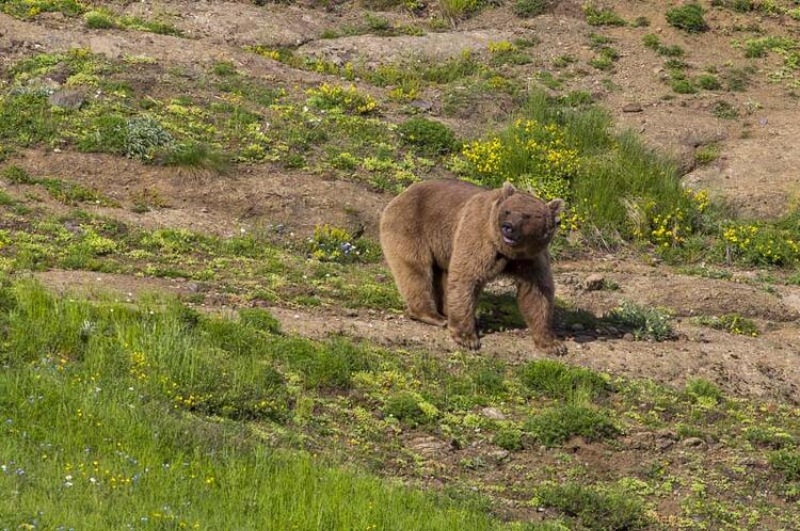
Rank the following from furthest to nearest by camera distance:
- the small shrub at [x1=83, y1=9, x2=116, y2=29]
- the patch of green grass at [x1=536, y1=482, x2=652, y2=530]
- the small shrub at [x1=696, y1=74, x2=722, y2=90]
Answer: the small shrub at [x1=696, y1=74, x2=722, y2=90], the small shrub at [x1=83, y1=9, x2=116, y2=29], the patch of green grass at [x1=536, y1=482, x2=652, y2=530]

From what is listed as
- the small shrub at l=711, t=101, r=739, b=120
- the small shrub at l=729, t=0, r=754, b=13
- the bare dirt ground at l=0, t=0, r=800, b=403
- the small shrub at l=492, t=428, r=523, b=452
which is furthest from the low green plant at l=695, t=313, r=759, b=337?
the small shrub at l=729, t=0, r=754, b=13

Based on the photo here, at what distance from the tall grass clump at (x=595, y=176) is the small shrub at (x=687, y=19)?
4.55 m

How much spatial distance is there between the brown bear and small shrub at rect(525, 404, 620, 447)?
4.77 ft

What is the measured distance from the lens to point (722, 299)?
15.6m

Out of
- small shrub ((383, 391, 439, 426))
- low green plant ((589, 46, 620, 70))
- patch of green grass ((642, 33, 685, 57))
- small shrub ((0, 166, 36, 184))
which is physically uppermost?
patch of green grass ((642, 33, 685, 57))

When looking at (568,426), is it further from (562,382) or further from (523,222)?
(523,222)

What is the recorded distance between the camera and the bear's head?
1280cm

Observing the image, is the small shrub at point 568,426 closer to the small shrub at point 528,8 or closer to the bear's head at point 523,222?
the bear's head at point 523,222

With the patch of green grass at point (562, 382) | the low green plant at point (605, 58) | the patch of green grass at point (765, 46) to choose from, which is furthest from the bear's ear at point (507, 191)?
the patch of green grass at point (765, 46)

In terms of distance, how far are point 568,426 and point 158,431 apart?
3.56 meters

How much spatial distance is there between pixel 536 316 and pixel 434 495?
3.62 m

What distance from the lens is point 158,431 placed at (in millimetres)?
9836

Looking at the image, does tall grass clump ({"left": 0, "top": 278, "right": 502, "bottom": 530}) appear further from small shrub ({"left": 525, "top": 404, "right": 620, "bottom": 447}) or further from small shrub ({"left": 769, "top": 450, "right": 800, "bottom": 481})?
small shrub ({"left": 769, "top": 450, "right": 800, "bottom": 481})

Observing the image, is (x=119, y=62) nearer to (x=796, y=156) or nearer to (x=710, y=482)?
(x=796, y=156)
